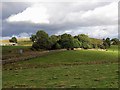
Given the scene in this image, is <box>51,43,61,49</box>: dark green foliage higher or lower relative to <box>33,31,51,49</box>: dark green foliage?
lower

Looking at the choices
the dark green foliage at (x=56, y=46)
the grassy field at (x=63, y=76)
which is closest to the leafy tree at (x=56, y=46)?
the dark green foliage at (x=56, y=46)

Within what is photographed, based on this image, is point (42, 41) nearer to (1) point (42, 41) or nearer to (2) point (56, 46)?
(1) point (42, 41)

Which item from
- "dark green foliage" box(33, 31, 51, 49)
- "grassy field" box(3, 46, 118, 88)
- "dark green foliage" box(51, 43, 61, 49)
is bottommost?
"grassy field" box(3, 46, 118, 88)

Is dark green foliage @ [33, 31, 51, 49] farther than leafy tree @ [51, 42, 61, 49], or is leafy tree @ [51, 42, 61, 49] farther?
leafy tree @ [51, 42, 61, 49]

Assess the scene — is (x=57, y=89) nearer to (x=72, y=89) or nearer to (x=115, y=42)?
(x=72, y=89)

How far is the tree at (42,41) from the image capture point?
3974 inches

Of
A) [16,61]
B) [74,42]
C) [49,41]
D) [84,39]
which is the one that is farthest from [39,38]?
[16,61]

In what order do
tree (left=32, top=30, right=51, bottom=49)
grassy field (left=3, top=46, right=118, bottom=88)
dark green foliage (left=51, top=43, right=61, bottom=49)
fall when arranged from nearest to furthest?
1. grassy field (left=3, top=46, right=118, bottom=88)
2. tree (left=32, top=30, right=51, bottom=49)
3. dark green foliage (left=51, top=43, right=61, bottom=49)

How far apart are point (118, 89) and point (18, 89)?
8052mm

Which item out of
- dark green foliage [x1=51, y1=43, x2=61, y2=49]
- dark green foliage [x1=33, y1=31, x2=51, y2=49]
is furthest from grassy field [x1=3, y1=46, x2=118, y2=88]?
dark green foliage [x1=51, y1=43, x2=61, y2=49]

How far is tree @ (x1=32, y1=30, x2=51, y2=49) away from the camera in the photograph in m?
101

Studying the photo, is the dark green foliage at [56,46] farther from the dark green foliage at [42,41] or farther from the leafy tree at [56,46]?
the dark green foliage at [42,41]

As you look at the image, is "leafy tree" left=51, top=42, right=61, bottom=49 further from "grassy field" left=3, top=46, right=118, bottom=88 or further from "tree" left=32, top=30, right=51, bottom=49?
"grassy field" left=3, top=46, right=118, bottom=88

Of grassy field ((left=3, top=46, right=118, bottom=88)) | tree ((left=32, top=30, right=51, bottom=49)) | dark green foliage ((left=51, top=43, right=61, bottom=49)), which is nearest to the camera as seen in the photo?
grassy field ((left=3, top=46, right=118, bottom=88))
